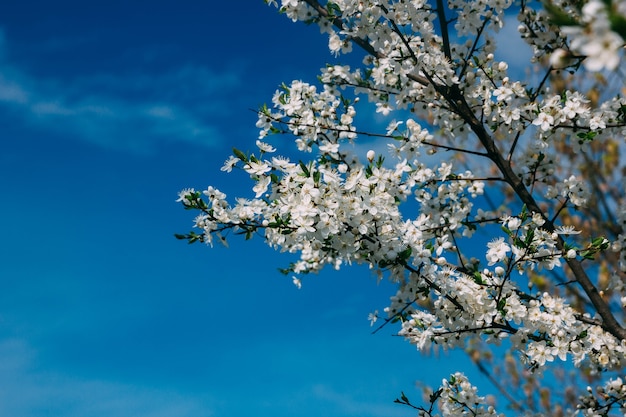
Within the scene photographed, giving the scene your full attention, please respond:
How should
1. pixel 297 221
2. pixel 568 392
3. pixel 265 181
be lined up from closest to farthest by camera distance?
pixel 297 221
pixel 265 181
pixel 568 392

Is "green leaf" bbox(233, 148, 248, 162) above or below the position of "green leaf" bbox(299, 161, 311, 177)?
above

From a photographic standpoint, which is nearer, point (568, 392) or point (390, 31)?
point (390, 31)

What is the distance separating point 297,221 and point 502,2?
3372 mm

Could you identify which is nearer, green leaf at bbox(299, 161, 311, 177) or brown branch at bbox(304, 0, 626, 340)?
green leaf at bbox(299, 161, 311, 177)

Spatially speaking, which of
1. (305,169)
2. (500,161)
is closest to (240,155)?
(305,169)

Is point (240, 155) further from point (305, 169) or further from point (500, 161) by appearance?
point (500, 161)

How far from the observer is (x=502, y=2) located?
6199 millimetres

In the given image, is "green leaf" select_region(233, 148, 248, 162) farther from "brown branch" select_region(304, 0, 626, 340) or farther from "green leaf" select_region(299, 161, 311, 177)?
"brown branch" select_region(304, 0, 626, 340)

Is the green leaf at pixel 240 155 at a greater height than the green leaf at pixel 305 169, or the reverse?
the green leaf at pixel 240 155

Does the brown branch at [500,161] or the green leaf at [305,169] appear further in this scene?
the brown branch at [500,161]

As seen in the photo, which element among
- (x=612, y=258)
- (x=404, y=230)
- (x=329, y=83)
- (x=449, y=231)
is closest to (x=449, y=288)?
(x=404, y=230)

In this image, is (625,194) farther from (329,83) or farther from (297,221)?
(297,221)

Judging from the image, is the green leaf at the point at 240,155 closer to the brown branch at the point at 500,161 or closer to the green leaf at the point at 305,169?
the green leaf at the point at 305,169

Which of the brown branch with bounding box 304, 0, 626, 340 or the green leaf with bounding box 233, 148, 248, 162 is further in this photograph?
the brown branch with bounding box 304, 0, 626, 340
